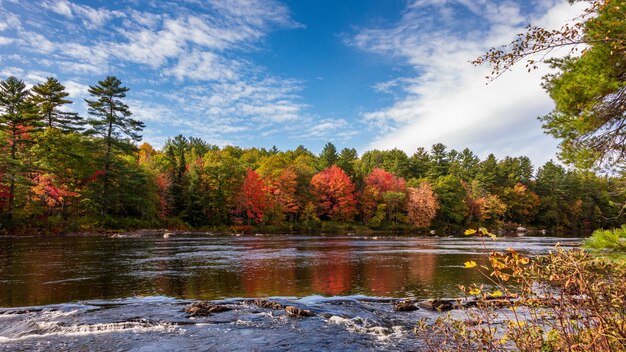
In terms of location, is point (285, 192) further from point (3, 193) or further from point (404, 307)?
point (404, 307)

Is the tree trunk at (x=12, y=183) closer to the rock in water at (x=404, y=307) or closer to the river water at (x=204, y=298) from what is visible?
the river water at (x=204, y=298)

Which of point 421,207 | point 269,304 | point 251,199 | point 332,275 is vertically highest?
point 251,199

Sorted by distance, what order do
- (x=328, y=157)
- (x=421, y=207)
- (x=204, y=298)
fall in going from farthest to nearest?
(x=328, y=157), (x=421, y=207), (x=204, y=298)

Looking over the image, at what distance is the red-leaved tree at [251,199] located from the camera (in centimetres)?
6888

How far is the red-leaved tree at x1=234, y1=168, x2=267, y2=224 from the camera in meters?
68.9

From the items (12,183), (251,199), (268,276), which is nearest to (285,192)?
(251,199)

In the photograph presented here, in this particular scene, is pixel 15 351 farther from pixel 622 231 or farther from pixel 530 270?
pixel 622 231

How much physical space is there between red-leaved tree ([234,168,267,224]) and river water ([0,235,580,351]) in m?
43.6

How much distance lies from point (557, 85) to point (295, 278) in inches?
580

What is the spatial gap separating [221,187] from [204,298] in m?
58.3

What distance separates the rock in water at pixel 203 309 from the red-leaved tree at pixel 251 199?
5702cm

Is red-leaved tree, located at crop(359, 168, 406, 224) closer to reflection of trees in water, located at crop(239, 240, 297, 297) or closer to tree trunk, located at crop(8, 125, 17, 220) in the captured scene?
reflection of trees in water, located at crop(239, 240, 297, 297)

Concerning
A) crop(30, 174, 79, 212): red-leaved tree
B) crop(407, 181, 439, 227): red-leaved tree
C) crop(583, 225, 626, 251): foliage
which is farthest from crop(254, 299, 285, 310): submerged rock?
crop(407, 181, 439, 227): red-leaved tree

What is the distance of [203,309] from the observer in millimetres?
11844
